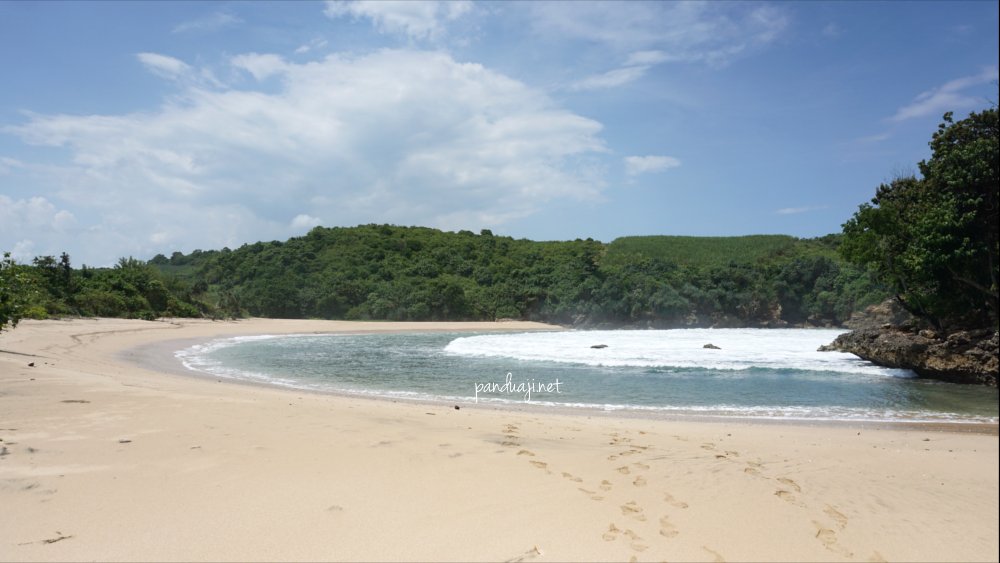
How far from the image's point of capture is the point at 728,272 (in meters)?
57.2

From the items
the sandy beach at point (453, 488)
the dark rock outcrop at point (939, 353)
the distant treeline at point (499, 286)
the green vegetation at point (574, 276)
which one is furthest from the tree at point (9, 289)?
the distant treeline at point (499, 286)

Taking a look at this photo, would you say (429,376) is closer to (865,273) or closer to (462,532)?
(462,532)

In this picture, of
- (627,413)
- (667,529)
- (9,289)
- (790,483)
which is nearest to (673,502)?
(667,529)

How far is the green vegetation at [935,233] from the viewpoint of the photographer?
11039mm

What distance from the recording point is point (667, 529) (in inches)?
147

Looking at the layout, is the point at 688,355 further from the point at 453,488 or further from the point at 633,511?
the point at 453,488

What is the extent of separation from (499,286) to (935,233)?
164 ft

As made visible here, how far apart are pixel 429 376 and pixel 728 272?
162 feet

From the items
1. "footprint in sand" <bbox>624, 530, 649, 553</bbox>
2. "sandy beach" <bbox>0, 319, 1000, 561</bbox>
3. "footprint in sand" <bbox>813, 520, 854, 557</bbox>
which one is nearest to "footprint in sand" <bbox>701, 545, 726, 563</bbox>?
"sandy beach" <bbox>0, 319, 1000, 561</bbox>

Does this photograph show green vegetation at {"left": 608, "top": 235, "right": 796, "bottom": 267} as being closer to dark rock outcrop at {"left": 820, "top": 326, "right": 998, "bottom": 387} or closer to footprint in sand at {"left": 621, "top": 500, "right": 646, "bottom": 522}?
dark rock outcrop at {"left": 820, "top": 326, "right": 998, "bottom": 387}

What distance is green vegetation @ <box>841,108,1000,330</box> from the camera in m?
11.0

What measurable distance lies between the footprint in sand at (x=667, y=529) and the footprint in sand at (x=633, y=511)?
14cm

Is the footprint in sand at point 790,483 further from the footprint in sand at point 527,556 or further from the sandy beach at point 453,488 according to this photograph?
the footprint in sand at point 527,556

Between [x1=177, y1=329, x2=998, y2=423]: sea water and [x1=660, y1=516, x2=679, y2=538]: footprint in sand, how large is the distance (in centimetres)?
591
